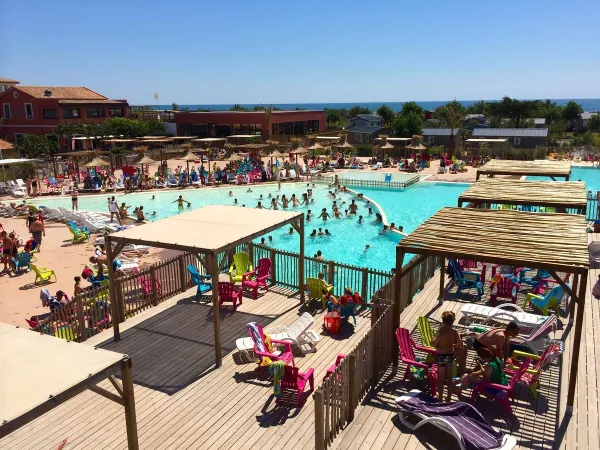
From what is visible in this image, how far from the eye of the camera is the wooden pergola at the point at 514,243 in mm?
6406

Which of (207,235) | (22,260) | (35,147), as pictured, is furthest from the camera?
(35,147)

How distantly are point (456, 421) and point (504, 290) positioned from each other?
518cm

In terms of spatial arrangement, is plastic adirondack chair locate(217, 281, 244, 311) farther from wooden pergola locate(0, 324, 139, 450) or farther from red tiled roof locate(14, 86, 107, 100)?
red tiled roof locate(14, 86, 107, 100)

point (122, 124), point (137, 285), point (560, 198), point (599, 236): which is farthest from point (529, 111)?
point (137, 285)

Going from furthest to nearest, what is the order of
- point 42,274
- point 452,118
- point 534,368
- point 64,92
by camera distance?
point 64,92 < point 452,118 < point 42,274 < point 534,368

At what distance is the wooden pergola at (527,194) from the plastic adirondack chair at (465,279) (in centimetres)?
160

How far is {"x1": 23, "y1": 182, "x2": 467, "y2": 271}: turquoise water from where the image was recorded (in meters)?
19.6

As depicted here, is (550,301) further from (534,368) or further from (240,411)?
(240,411)

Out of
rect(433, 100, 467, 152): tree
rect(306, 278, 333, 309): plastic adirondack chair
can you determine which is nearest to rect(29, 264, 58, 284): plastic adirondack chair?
rect(306, 278, 333, 309): plastic adirondack chair

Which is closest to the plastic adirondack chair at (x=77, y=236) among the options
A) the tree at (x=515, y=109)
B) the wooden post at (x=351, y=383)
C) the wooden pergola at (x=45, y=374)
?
the wooden pergola at (x=45, y=374)

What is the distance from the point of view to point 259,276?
1189 cm

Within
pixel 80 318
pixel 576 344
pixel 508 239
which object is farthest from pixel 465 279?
pixel 80 318

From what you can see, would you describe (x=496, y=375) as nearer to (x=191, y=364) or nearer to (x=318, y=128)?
(x=191, y=364)

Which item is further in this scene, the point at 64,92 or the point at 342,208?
the point at 64,92
